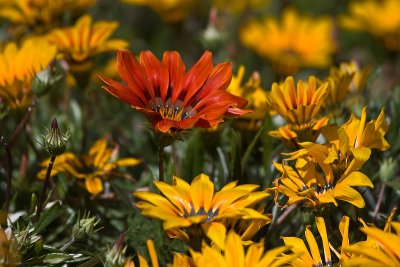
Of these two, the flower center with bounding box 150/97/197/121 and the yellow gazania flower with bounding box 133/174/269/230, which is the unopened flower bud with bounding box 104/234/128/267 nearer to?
the yellow gazania flower with bounding box 133/174/269/230

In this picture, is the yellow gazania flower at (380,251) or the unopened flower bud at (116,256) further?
the unopened flower bud at (116,256)

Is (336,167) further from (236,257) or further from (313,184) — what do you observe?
(236,257)

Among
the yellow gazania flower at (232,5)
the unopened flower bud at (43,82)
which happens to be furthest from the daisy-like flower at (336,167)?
the yellow gazania flower at (232,5)

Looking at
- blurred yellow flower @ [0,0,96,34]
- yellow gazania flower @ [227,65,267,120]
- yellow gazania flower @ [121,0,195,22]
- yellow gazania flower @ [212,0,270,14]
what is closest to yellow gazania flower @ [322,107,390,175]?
yellow gazania flower @ [227,65,267,120]

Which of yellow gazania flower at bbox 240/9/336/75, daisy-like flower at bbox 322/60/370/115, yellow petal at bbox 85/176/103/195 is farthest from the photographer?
yellow gazania flower at bbox 240/9/336/75

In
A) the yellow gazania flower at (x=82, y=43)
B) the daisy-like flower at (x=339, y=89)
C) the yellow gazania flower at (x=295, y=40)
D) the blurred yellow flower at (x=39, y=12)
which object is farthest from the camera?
the yellow gazania flower at (x=295, y=40)

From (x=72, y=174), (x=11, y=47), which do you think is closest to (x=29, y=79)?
(x=11, y=47)

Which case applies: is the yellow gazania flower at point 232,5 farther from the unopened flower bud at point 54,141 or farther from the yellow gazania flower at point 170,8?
the unopened flower bud at point 54,141
